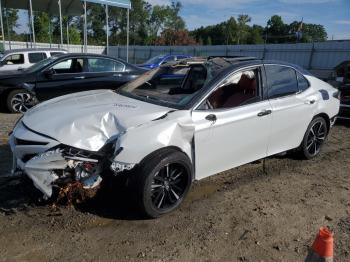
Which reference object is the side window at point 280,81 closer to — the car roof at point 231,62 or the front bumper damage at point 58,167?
the car roof at point 231,62

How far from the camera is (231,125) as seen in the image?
4.66 m

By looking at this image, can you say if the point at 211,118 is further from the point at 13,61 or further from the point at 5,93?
the point at 13,61

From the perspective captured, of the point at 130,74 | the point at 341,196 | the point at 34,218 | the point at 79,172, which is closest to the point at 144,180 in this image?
the point at 79,172

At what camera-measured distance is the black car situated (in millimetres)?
9484

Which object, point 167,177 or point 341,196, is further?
point 341,196

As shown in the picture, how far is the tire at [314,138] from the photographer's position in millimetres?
6023

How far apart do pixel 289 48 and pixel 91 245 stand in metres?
23.6

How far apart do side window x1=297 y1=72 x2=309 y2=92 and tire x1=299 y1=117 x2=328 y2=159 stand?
1.81ft

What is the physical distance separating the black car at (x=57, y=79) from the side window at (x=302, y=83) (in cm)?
546

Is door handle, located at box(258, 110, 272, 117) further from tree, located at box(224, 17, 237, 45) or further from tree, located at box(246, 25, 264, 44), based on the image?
tree, located at box(246, 25, 264, 44)

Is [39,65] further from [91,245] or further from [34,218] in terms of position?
[91,245]

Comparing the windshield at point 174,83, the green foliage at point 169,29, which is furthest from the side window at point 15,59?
the green foliage at point 169,29

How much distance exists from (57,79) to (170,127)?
6314mm

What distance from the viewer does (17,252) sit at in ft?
11.4
